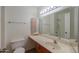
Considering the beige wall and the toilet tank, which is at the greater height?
the beige wall

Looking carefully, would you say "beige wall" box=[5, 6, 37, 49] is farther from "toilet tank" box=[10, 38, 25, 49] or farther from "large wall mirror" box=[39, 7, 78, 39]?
"large wall mirror" box=[39, 7, 78, 39]

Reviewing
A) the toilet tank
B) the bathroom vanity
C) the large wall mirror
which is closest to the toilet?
the toilet tank

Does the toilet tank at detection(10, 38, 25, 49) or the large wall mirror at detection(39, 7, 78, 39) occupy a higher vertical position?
the large wall mirror at detection(39, 7, 78, 39)

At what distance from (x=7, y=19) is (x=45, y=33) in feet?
1.48

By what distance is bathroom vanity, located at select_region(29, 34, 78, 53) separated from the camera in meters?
0.88

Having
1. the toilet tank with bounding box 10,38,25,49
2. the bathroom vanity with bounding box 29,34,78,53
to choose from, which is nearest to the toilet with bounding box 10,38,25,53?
the toilet tank with bounding box 10,38,25,49

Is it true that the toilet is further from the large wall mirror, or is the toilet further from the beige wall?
the large wall mirror

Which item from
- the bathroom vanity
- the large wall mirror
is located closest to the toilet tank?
the bathroom vanity

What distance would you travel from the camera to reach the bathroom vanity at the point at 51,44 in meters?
0.88

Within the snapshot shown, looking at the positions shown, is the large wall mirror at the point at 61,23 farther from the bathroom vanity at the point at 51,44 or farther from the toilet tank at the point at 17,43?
the toilet tank at the point at 17,43

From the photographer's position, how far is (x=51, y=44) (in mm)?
927

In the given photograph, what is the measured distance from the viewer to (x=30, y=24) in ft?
3.19
